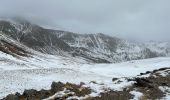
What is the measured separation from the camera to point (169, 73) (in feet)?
124

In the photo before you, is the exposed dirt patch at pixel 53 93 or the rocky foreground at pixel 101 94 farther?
the exposed dirt patch at pixel 53 93

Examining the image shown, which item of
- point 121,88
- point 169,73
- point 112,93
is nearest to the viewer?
point 112,93

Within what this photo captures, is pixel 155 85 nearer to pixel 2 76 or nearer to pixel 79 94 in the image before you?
pixel 79 94

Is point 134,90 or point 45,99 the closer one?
point 45,99

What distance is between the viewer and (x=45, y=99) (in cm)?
2472

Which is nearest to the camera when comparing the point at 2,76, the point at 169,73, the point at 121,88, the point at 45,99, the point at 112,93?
the point at 45,99

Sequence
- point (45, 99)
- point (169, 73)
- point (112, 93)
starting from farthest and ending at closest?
point (169, 73) → point (112, 93) → point (45, 99)

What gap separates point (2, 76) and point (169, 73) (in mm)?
23262

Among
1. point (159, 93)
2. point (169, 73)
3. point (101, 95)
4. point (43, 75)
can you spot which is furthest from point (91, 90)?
point (43, 75)

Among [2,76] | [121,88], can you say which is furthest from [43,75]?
[121,88]

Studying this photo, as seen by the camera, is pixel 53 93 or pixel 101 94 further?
pixel 53 93

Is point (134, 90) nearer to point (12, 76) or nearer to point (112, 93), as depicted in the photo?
point (112, 93)

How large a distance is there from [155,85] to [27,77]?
23931mm

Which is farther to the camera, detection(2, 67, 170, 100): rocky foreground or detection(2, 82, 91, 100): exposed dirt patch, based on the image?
detection(2, 82, 91, 100): exposed dirt patch
